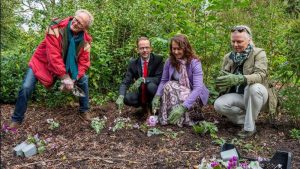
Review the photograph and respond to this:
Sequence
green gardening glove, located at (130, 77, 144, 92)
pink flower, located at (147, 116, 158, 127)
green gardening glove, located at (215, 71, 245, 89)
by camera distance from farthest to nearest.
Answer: green gardening glove, located at (130, 77, 144, 92)
pink flower, located at (147, 116, 158, 127)
green gardening glove, located at (215, 71, 245, 89)

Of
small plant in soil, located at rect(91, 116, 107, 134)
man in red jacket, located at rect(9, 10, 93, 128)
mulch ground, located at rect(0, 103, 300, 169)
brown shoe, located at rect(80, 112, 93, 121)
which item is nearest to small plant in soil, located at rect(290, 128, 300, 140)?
mulch ground, located at rect(0, 103, 300, 169)

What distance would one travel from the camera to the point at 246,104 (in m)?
4.21

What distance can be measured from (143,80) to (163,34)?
1.49 meters

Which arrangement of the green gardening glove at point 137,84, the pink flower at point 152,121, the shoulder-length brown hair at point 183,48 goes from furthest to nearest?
the green gardening glove at point 137,84 < the pink flower at point 152,121 < the shoulder-length brown hair at point 183,48

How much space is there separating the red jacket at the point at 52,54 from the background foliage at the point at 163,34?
0.37 m

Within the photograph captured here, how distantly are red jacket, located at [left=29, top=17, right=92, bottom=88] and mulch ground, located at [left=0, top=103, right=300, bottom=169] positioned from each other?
61 centimetres

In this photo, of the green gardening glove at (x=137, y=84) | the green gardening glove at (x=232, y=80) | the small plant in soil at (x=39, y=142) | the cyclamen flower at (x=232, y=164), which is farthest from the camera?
the green gardening glove at (x=137, y=84)

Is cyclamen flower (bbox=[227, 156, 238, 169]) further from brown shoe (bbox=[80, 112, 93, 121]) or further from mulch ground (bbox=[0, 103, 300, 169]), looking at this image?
brown shoe (bbox=[80, 112, 93, 121])

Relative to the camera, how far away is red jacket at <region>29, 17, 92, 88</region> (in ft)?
14.1

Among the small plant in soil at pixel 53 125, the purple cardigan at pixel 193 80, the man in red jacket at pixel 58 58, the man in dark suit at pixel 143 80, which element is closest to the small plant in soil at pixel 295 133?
the purple cardigan at pixel 193 80

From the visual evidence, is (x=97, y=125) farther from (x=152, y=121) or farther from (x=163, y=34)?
(x=163, y=34)

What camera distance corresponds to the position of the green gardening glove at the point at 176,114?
4219 mm

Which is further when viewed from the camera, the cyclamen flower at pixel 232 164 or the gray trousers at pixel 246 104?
the gray trousers at pixel 246 104

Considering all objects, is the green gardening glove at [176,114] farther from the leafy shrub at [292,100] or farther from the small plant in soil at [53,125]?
the small plant in soil at [53,125]
